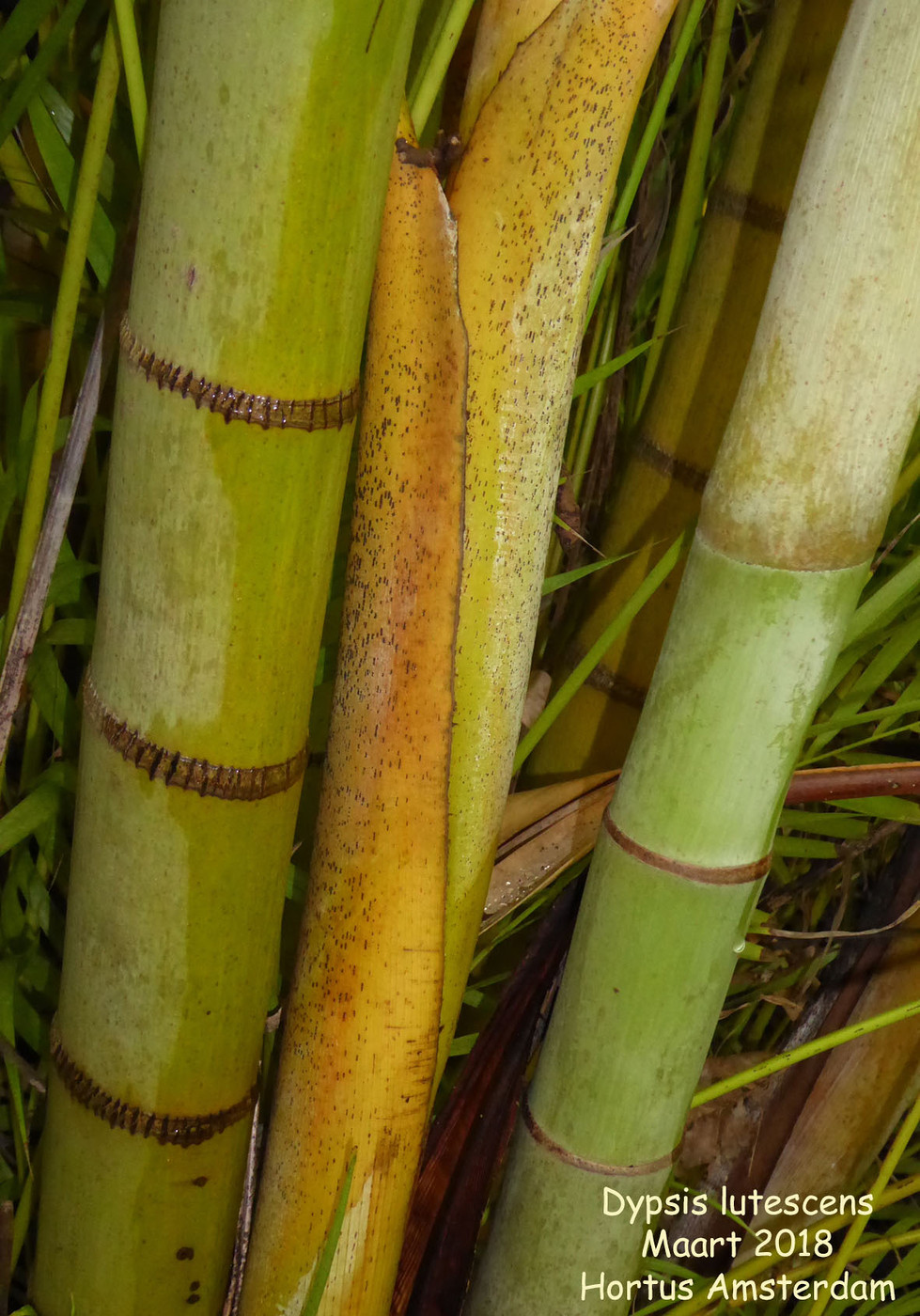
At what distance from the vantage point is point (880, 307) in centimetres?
35

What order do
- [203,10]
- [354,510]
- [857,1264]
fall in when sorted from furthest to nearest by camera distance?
[857,1264]
[354,510]
[203,10]

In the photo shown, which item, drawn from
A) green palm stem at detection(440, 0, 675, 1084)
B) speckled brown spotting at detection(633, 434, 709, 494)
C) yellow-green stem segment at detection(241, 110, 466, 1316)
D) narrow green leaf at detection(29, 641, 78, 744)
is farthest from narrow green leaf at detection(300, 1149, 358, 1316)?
speckled brown spotting at detection(633, 434, 709, 494)

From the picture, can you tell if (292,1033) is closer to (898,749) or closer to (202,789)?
(202,789)

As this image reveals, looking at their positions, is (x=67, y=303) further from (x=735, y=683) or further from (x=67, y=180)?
(x=735, y=683)

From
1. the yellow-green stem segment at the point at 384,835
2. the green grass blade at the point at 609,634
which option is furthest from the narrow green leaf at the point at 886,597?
the yellow-green stem segment at the point at 384,835

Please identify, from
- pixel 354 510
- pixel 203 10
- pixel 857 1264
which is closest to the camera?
pixel 203 10

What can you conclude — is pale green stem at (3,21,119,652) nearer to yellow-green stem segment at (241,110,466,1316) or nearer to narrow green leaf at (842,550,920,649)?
yellow-green stem segment at (241,110,466,1316)

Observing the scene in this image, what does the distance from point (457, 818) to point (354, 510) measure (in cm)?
13

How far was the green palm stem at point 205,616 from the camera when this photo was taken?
0.33 m

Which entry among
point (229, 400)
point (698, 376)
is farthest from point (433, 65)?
point (698, 376)

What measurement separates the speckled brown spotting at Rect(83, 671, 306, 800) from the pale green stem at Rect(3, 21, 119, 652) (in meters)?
0.07

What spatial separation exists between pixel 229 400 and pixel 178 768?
0.43ft

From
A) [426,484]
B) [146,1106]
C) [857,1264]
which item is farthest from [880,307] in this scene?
[857,1264]

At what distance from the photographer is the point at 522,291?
0.41 meters
